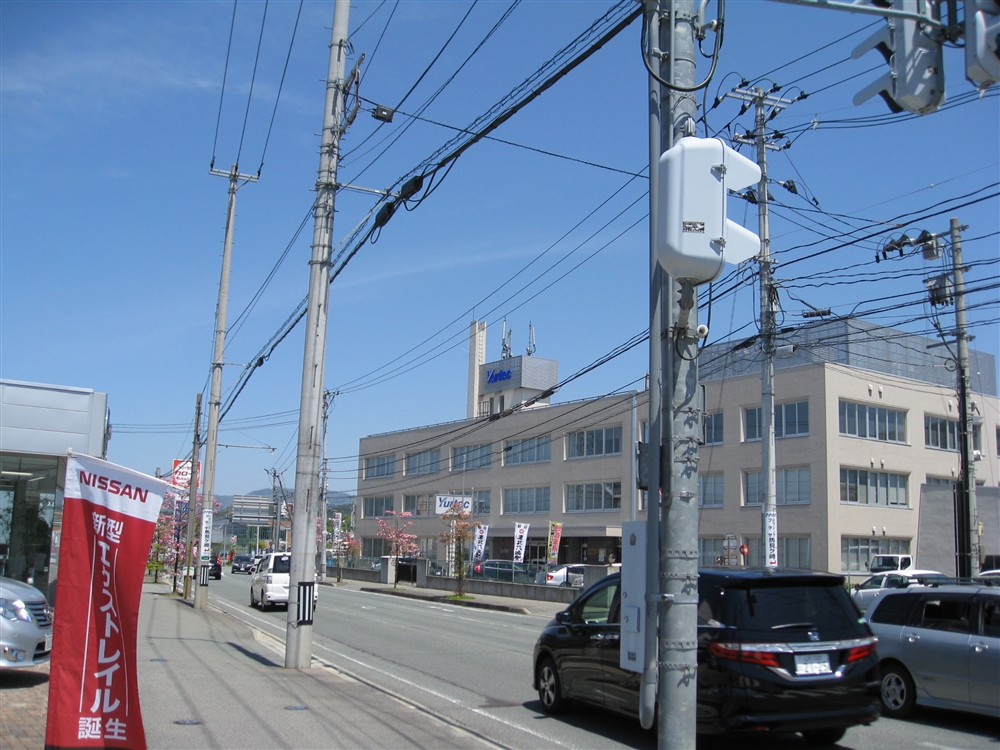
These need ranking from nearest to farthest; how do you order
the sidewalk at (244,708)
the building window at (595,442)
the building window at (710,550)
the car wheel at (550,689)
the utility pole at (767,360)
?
the sidewalk at (244,708) → the car wheel at (550,689) → the utility pole at (767,360) → the building window at (710,550) → the building window at (595,442)

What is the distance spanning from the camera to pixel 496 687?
13055 mm

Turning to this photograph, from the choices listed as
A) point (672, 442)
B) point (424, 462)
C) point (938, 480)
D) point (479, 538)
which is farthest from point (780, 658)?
point (424, 462)

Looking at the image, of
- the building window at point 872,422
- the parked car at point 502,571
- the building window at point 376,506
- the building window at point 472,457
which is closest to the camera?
the building window at point 872,422

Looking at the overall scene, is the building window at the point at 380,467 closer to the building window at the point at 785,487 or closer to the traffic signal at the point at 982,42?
the building window at the point at 785,487

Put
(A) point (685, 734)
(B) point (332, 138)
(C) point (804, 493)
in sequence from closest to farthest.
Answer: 1. (A) point (685, 734)
2. (B) point (332, 138)
3. (C) point (804, 493)

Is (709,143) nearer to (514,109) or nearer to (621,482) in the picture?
(514,109)

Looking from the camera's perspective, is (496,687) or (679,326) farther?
(496,687)

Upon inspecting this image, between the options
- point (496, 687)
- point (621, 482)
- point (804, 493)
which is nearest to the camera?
point (496, 687)

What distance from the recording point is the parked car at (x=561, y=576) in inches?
1644

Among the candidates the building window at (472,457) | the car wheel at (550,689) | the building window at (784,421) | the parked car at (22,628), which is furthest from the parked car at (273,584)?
the building window at (472,457)

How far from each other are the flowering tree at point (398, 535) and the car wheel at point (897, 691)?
41375 mm

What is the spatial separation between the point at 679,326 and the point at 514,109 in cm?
676

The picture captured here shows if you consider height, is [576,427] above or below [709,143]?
above

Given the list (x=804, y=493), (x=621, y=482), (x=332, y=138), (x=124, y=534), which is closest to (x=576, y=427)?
(x=621, y=482)
